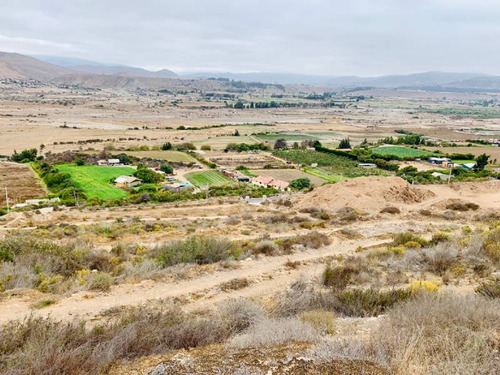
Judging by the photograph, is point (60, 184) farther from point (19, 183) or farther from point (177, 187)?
point (177, 187)

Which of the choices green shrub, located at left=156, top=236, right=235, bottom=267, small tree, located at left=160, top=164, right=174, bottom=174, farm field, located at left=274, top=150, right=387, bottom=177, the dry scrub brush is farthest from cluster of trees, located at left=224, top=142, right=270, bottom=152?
the dry scrub brush

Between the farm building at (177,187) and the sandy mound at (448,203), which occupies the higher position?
the sandy mound at (448,203)

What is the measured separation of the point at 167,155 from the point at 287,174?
24250 millimetres

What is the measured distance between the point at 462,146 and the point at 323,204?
6806cm

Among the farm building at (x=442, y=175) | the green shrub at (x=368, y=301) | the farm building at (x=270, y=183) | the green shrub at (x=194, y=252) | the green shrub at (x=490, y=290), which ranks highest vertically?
the green shrub at (x=490, y=290)

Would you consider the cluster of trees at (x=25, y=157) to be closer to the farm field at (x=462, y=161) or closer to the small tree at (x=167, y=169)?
the small tree at (x=167, y=169)

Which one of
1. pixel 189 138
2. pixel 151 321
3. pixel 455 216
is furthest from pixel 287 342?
pixel 189 138

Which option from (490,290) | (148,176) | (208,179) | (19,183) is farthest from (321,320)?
(19,183)

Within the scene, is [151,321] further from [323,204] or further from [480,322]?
[323,204]

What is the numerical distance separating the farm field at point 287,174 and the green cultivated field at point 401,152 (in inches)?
826

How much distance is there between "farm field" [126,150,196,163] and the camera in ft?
225

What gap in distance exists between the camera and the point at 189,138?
9425 centimetres

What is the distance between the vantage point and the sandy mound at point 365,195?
98.5 ft

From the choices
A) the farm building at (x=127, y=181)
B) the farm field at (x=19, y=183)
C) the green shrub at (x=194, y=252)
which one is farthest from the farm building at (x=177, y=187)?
the green shrub at (x=194, y=252)
